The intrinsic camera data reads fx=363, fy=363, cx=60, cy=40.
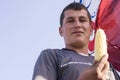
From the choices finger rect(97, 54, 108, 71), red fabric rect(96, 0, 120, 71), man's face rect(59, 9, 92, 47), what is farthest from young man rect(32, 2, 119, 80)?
red fabric rect(96, 0, 120, 71)

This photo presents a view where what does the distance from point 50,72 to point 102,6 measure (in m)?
1.18

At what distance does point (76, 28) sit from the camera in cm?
267

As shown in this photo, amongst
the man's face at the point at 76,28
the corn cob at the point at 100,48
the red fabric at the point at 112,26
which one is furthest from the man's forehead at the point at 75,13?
the corn cob at the point at 100,48

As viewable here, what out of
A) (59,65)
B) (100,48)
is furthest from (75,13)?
(100,48)

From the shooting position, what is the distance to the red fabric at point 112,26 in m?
3.09

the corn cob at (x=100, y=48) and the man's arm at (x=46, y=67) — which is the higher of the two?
the corn cob at (x=100, y=48)

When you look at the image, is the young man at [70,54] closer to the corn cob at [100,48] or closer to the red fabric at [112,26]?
the corn cob at [100,48]

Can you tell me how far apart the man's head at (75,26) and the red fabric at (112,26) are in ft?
1.20

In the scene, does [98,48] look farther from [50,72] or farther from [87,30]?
[87,30]

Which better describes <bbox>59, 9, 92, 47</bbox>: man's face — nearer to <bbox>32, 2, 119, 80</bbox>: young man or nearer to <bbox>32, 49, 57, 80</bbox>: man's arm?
<bbox>32, 2, 119, 80</bbox>: young man

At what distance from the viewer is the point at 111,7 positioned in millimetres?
3234

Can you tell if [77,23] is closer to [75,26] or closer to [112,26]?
[75,26]

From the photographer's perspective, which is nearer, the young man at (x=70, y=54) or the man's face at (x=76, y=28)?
the young man at (x=70, y=54)

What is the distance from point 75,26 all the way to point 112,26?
0.54 metres
